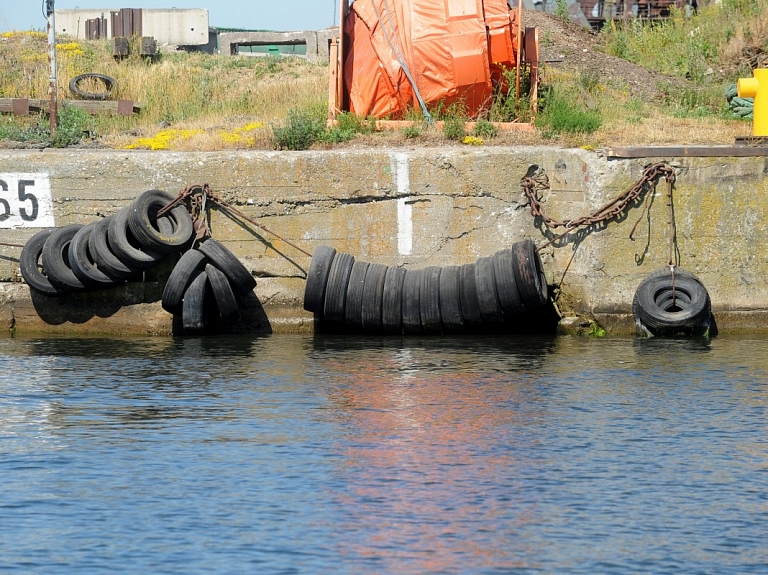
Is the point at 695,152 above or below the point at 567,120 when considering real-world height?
below

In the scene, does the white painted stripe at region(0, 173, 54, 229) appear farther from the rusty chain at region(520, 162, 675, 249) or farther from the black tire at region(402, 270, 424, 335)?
the rusty chain at region(520, 162, 675, 249)

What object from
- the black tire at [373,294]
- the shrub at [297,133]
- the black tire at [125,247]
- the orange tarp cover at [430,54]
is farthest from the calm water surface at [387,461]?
the orange tarp cover at [430,54]

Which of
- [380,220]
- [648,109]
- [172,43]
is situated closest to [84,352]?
[380,220]

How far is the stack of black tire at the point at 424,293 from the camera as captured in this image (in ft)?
38.5

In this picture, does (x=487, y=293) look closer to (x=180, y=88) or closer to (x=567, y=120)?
(x=567, y=120)

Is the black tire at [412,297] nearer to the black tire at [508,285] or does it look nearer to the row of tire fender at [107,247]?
the black tire at [508,285]

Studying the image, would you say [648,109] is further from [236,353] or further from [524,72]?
[236,353]

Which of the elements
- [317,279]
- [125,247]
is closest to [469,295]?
[317,279]

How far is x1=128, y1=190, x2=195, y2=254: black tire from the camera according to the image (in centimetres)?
1199

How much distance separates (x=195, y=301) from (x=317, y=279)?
131 cm

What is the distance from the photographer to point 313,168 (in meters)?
12.5

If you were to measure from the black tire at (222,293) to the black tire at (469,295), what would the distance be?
7.80 ft

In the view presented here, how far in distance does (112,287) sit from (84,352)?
1.33 m

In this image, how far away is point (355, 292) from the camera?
1190 centimetres
